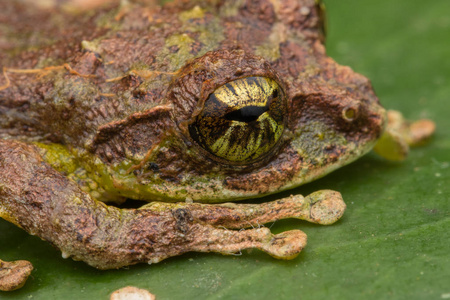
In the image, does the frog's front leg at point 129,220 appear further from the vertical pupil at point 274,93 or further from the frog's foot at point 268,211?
the vertical pupil at point 274,93

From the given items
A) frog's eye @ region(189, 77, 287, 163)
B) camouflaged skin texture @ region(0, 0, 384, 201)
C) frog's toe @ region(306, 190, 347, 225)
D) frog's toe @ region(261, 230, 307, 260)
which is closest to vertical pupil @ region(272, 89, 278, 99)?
frog's eye @ region(189, 77, 287, 163)

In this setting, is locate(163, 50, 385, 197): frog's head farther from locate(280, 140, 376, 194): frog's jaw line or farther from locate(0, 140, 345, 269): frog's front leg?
locate(0, 140, 345, 269): frog's front leg

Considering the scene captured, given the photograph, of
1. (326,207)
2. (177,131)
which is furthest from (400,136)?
(177,131)

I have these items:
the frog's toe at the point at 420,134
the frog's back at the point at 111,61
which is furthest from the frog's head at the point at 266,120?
the frog's toe at the point at 420,134

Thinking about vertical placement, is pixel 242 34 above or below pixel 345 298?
above

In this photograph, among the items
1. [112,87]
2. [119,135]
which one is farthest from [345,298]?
[112,87]

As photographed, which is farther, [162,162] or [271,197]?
[271,197]

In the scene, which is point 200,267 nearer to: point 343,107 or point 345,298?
point 345,298
